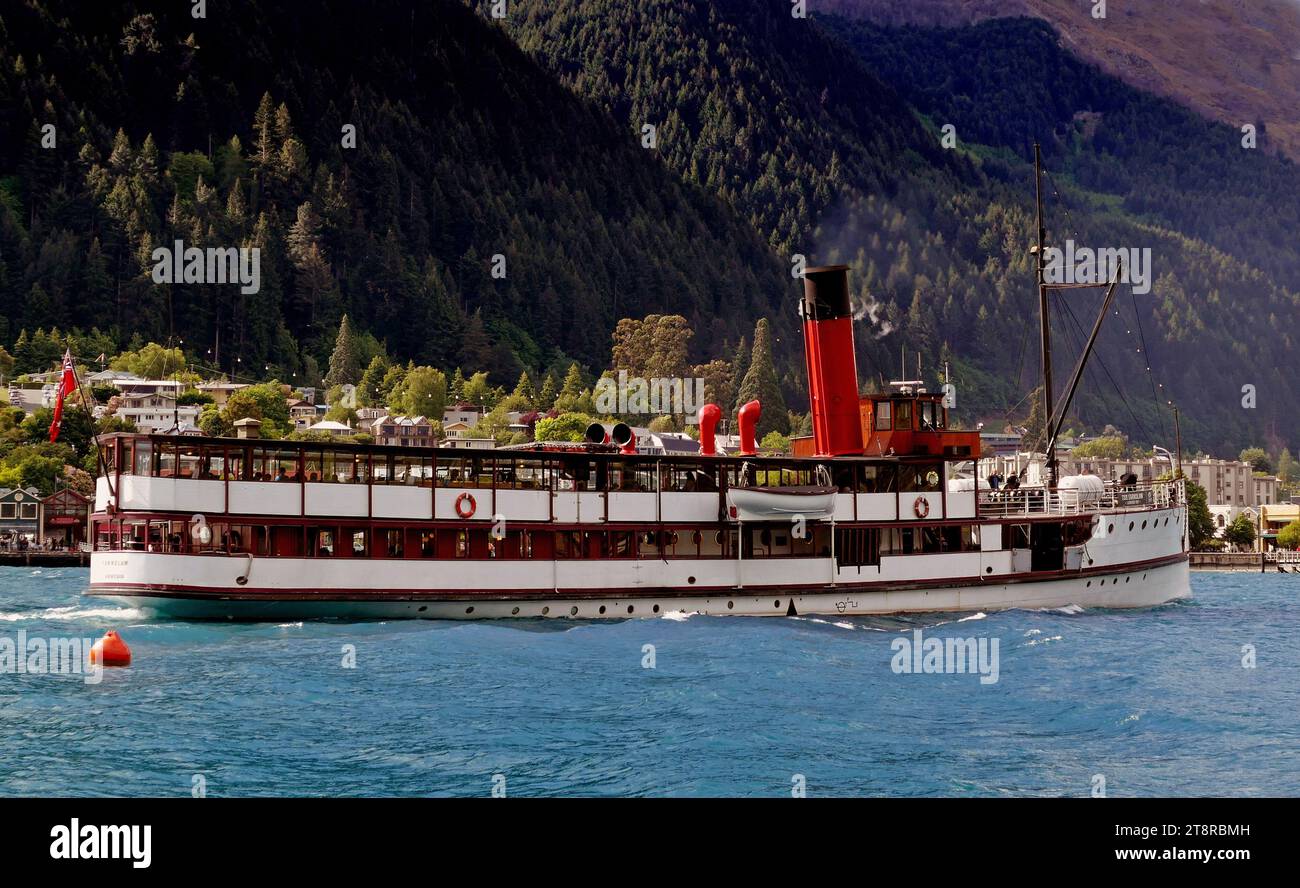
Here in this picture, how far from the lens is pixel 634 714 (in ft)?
95.0

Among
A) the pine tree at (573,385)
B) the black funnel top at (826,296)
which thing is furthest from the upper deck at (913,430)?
the pine tree at (573,385)

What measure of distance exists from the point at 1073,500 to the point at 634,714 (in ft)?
86.8

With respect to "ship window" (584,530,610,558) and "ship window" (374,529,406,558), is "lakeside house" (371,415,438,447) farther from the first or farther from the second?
"ship window" (374,529,406,558)

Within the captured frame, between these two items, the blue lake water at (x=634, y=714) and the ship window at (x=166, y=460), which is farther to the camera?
the ship window at (x=166, y=460)

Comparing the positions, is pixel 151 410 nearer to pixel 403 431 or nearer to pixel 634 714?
pixel 403 431

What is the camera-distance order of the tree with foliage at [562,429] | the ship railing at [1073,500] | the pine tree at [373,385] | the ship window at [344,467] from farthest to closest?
the pine tree at [373,385]
the tree with foliage at [562,429]
the ship railing at [1073,500]
the ship window at [344,467]

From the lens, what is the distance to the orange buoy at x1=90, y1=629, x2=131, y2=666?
33156 millimetres

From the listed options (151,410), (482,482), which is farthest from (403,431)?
(482,482)

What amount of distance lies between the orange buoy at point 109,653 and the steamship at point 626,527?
5.11 meters

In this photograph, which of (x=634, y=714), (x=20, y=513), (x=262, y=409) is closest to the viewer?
(x=634, y=714)

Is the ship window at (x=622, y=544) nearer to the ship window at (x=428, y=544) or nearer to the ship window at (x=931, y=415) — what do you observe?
the ship window at (x=428, y=544)

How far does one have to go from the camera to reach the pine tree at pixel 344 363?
171m

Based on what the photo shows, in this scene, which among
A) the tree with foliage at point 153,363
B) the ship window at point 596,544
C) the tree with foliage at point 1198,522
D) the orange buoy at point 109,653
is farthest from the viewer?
the tree with foliage at point 153,363
